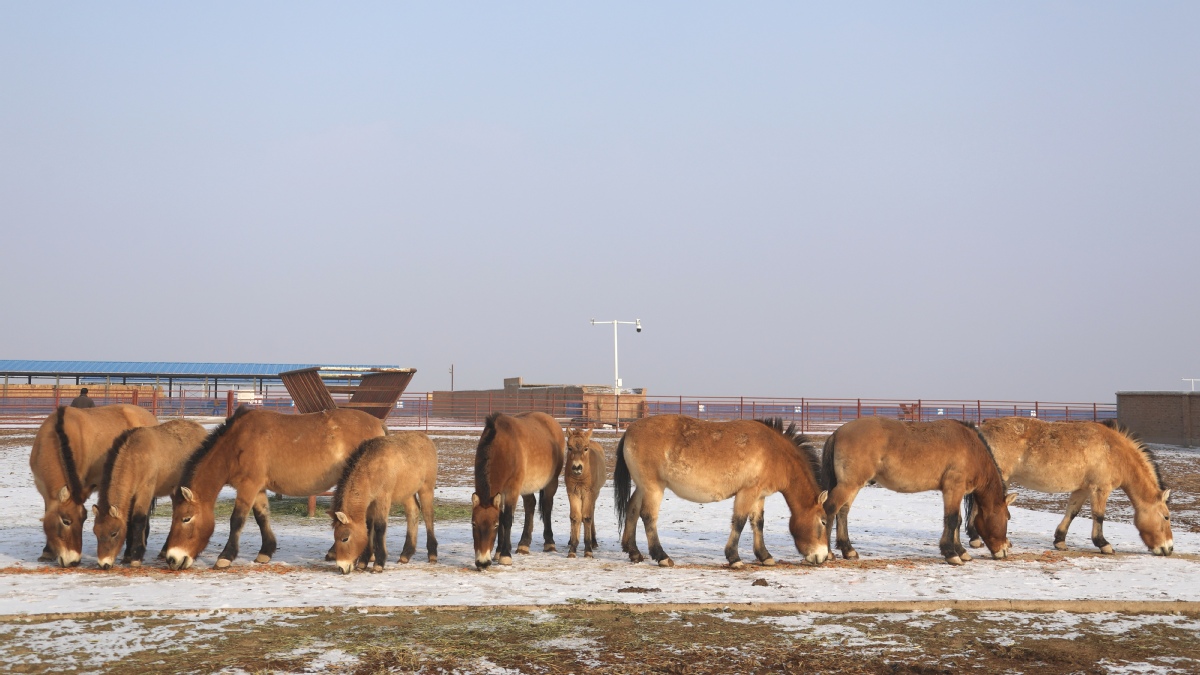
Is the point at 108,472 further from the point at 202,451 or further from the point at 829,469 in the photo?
the point at 829,469

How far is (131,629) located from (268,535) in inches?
137

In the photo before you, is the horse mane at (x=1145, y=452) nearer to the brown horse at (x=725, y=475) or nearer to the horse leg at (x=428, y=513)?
the brown horse at (x=725, y=475)

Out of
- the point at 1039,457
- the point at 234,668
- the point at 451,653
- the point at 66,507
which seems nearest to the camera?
the point at 234,668

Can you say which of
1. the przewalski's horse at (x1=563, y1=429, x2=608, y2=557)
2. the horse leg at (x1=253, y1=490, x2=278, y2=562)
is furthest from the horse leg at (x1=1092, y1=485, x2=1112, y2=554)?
the horse leg at (x1=253, y1=490, x2=278, y2=562)

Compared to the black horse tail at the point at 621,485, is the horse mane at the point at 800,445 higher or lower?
higher

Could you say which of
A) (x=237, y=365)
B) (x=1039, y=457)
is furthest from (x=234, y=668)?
(x=237, y=365)

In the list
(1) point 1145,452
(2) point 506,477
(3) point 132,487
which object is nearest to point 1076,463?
(1) point 1145,452

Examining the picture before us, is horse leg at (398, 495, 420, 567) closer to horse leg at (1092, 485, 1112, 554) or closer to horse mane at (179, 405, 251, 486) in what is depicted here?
horse mane at (179, 405, 251, 486)

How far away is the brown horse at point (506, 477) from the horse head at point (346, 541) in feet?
3.91

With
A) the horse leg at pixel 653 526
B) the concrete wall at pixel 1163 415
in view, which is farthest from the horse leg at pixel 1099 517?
the concrete wall at pixel 1163 415

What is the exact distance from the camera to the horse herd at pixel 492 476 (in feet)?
32.7

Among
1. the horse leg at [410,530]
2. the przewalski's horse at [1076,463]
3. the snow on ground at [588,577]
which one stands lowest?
the snow on ground at [588,577]

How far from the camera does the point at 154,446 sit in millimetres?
10453

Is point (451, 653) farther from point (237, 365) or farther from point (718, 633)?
point (237, 365)
